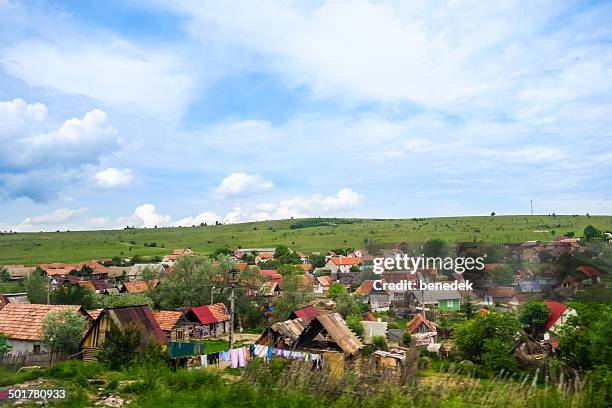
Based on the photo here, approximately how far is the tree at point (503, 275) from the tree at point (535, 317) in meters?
21.9

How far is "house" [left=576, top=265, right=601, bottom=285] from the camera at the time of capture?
5021 cm

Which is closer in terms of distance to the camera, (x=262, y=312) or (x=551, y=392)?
(x=551, y=392)

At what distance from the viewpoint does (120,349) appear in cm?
1939

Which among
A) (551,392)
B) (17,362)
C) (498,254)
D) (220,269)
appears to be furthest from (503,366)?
(498,254)

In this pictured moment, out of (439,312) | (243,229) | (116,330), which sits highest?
(243,229)

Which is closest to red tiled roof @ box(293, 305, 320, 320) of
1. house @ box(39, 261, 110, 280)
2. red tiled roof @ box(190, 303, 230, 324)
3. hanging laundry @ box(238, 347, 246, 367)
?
red tiled roof @ box(190, 303, 230, 324)

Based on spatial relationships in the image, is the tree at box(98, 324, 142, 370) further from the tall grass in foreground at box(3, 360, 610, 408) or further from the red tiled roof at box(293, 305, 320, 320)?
the red tiled roof at box(293, 305, 320, 320)

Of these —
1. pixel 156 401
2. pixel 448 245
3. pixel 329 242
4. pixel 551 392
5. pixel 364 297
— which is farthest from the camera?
pixel 329 242

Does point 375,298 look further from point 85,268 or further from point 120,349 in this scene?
point 85,268

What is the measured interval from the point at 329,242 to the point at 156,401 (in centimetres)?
11486

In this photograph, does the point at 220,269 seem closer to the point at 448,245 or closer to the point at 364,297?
the point at 364,297

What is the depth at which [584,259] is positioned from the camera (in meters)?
54.5

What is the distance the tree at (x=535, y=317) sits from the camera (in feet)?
115

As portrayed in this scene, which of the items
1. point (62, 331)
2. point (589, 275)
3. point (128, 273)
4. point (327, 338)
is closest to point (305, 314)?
point (327, 338)
